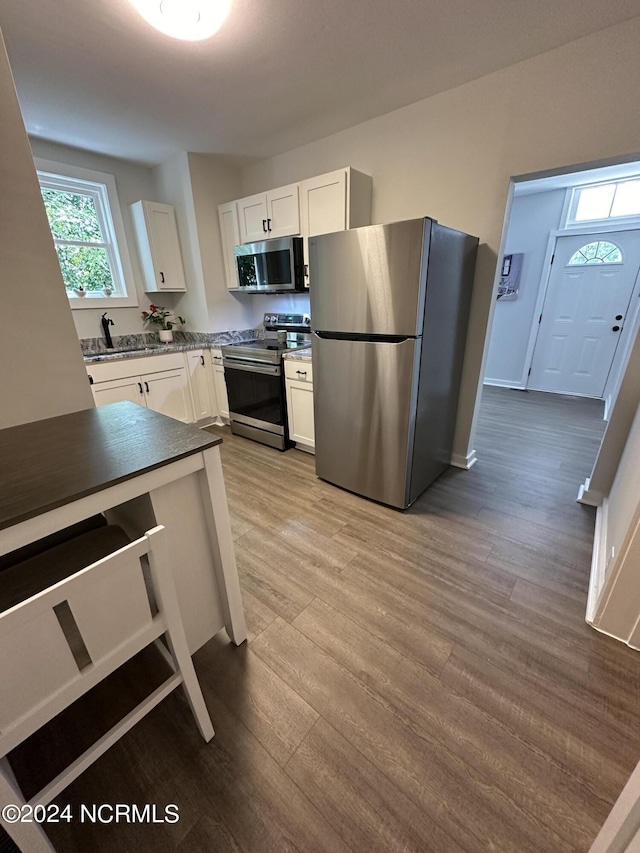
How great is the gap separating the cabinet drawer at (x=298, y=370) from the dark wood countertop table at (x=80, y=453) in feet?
4.94

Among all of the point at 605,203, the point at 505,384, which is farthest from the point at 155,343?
the point at 605,203

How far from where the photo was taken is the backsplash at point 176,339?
3.34 metres

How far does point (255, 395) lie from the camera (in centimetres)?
315

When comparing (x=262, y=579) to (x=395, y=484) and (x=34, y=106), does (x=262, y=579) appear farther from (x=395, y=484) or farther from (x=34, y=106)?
(x=34, y=106)

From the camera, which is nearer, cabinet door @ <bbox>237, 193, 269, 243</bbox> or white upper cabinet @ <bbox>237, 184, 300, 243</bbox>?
white upper cabinet @ <bbox>237, 184, 300, 243</bbox>

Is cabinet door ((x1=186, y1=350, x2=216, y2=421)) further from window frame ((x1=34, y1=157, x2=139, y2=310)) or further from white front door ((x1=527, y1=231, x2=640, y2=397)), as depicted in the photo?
white front door ((x1=527, y1=231, x2=640, y2=397))

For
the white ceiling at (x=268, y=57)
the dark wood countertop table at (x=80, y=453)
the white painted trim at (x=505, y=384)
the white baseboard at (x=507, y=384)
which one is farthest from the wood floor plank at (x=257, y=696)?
the white painted trim at (x=505, y=384)

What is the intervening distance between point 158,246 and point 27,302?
2446mm

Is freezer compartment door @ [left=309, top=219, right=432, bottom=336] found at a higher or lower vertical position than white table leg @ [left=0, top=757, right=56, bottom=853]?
higher

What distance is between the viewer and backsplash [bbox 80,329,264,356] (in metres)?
3.34

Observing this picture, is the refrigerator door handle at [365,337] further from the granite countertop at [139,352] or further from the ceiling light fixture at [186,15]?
the granite countertop at [139,352]

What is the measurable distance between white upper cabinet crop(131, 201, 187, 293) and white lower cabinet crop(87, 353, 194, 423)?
34.0 inches

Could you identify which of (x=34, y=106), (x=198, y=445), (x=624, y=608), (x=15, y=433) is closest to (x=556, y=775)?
(x=624, y=608)

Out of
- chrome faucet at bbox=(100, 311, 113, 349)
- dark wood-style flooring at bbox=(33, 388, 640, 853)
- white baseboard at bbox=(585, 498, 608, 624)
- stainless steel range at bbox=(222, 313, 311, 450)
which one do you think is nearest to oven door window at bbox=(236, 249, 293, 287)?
→ stainless steel range at bbox=(222, 313, 311, 450)
